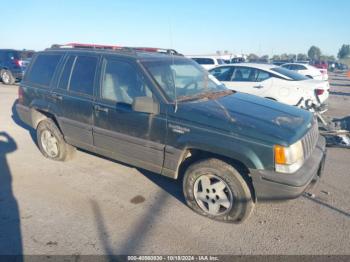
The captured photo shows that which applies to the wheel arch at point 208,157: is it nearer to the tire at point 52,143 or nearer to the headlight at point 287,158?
the headlight at point 287,158

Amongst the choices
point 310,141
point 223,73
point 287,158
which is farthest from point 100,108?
point 223,73

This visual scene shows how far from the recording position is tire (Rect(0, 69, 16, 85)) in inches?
621

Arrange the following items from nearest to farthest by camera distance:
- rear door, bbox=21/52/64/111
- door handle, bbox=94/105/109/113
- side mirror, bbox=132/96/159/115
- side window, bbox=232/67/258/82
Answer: side mirror, bbox=132/96/159/115
door handle, bbox=94/105/109/113
rear door, bbox=21/52/64/111
side window, bbox=232/67/258/82

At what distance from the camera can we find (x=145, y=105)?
350 centimetres

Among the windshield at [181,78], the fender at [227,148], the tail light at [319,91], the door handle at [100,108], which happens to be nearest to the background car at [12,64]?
the door handle at [100,108]

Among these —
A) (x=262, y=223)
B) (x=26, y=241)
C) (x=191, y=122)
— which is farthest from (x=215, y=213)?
(x=26, y=241)

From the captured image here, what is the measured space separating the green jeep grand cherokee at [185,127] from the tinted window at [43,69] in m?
Answer: 0.04

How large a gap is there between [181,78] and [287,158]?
1912mm

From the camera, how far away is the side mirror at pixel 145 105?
11.5ft

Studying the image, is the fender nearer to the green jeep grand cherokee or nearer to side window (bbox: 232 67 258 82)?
the green jeep grand cherokee

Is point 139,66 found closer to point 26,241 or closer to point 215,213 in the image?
point 215,213

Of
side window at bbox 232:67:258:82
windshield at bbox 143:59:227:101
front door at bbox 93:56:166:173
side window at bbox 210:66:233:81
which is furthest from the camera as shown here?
side window at bbox 210:66:233:81

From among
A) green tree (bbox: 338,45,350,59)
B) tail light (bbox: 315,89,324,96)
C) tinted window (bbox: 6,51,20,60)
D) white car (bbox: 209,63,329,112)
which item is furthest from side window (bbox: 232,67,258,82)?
A: green tree (bbox: 338,45,350,59)

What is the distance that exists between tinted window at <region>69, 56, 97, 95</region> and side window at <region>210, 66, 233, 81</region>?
5.19 m
